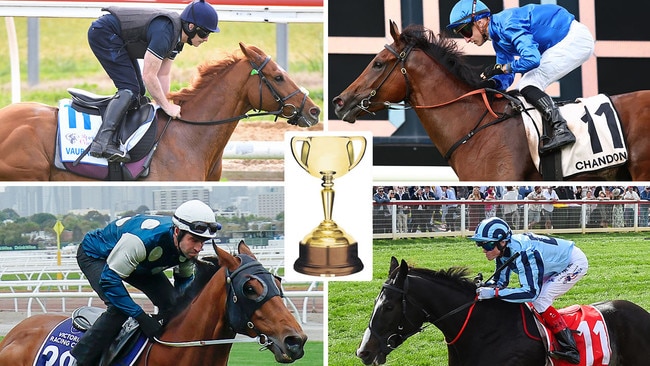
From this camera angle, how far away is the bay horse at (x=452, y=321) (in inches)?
160

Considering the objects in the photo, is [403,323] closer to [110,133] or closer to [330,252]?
[330,252]

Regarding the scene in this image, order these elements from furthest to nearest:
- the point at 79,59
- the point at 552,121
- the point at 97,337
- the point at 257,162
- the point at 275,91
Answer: the point at 79,59 → the point at 257,162 → the point at 275,91 → the point at 552,121 → the point at 97,337

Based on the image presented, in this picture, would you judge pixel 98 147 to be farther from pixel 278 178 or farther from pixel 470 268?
pixel 470 268

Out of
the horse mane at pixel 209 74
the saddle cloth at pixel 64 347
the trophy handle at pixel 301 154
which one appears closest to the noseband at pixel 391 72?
the trophy handle at pixel 301 154

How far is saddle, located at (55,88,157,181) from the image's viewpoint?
4.49 m

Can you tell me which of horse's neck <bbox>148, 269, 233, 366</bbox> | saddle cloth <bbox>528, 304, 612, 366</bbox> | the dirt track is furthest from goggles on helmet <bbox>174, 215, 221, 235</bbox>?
the dirt track

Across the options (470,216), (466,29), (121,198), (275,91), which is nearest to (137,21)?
(275,91)

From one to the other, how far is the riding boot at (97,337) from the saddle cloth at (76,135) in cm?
115

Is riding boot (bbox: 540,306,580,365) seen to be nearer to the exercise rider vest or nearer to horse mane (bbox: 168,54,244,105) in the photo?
horse mane (bbox: 168,54,244,105)

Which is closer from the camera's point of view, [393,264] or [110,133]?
[393,264]

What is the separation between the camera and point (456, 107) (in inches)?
186

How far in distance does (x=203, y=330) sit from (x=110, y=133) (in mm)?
1323

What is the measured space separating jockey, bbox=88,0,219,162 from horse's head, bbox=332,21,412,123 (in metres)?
0.82

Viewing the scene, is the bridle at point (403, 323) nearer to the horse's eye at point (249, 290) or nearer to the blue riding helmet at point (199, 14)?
the horse's eye at point (249, 290)
